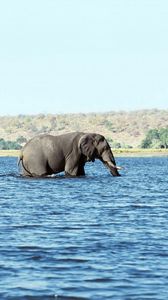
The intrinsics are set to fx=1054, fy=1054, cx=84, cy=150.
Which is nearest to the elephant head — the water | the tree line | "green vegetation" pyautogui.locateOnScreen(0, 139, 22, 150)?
the water

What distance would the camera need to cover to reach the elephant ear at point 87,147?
51.8 meters

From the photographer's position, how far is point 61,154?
51.4 metres

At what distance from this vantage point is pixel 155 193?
4109 centimetres

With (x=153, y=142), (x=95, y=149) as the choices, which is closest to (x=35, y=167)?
(x=95, y=149)

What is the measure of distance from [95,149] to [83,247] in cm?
3101

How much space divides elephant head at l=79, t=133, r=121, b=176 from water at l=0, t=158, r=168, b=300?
555 inches

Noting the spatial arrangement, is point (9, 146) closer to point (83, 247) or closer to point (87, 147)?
point (87, 147)

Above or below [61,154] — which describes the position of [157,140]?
below

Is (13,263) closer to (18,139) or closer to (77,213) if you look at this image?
(77,213)

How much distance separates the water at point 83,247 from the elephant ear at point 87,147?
14.0m

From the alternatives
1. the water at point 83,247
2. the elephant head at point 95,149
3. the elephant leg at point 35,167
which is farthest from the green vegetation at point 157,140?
the water at point 83,247

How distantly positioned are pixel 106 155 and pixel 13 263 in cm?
3336

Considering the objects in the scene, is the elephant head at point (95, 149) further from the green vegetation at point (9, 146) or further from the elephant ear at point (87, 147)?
the green vegetation at point (9, 146)

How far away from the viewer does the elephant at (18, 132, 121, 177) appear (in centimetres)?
5134
